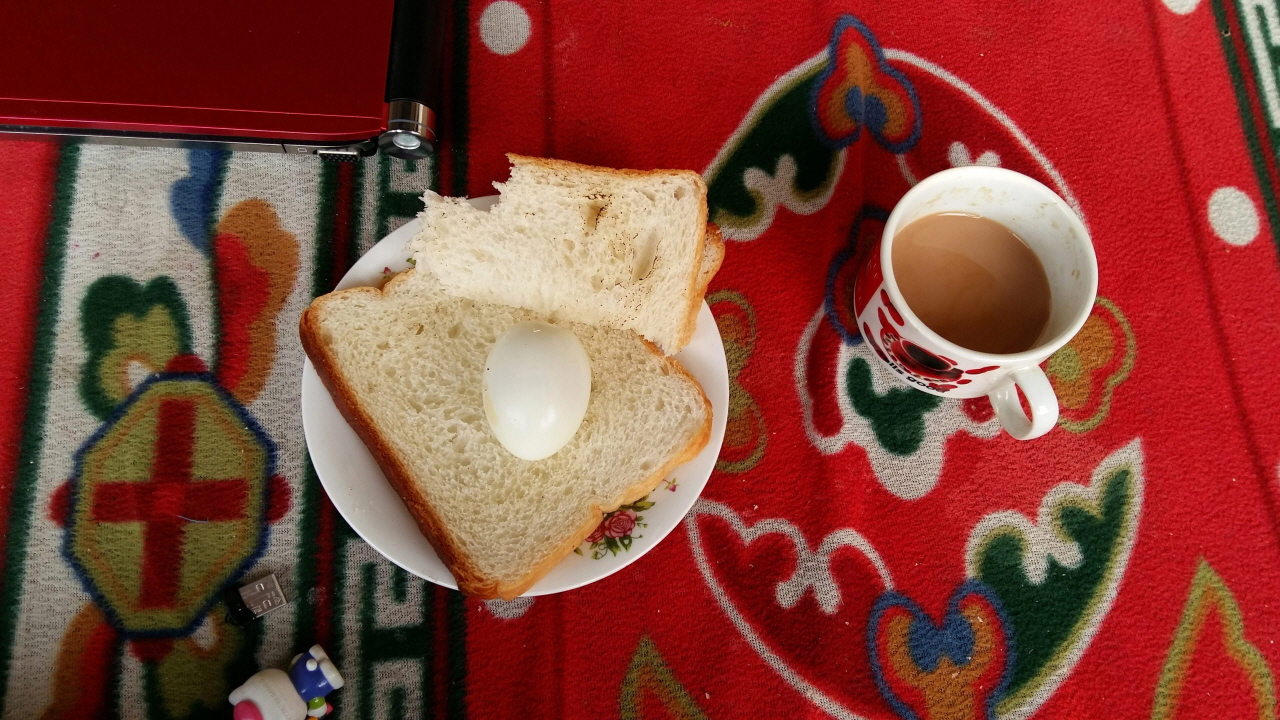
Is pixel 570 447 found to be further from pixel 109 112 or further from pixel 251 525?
pixel 109 112

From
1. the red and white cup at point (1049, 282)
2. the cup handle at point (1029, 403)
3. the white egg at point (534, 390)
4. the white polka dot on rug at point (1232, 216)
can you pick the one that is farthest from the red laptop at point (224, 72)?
the white polka dot on rug at point (1232, 216)

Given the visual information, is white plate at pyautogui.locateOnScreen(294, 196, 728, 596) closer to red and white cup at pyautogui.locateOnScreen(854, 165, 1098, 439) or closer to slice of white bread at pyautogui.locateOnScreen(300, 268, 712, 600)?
slice of white bread at pyautogui.locateOnScreen(300, 268, 712, 600)

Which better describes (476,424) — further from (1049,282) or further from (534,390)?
(1049,282)

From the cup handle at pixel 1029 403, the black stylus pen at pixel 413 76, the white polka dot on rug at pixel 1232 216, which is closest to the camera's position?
the cup handle at pixel 1029 403

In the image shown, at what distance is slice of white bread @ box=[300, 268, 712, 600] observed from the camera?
62 cm

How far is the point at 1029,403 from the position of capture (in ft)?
1.86

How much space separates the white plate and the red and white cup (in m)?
0.15

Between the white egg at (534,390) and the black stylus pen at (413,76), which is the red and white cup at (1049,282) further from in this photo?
the black stylus pen at (413,76)

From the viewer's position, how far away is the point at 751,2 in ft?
Result: 2.65

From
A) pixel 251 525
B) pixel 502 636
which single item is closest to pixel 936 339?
pixel 502 636

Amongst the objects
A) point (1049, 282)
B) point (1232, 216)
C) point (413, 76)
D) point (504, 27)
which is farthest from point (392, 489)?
point (1232, 216)

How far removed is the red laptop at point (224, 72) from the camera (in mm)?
631

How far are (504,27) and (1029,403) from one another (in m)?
0.64

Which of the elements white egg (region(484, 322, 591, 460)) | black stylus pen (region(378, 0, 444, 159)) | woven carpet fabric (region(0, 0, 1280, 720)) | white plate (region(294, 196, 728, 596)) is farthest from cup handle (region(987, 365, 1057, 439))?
black stylus pen (region(378, 0, 444, 159))
